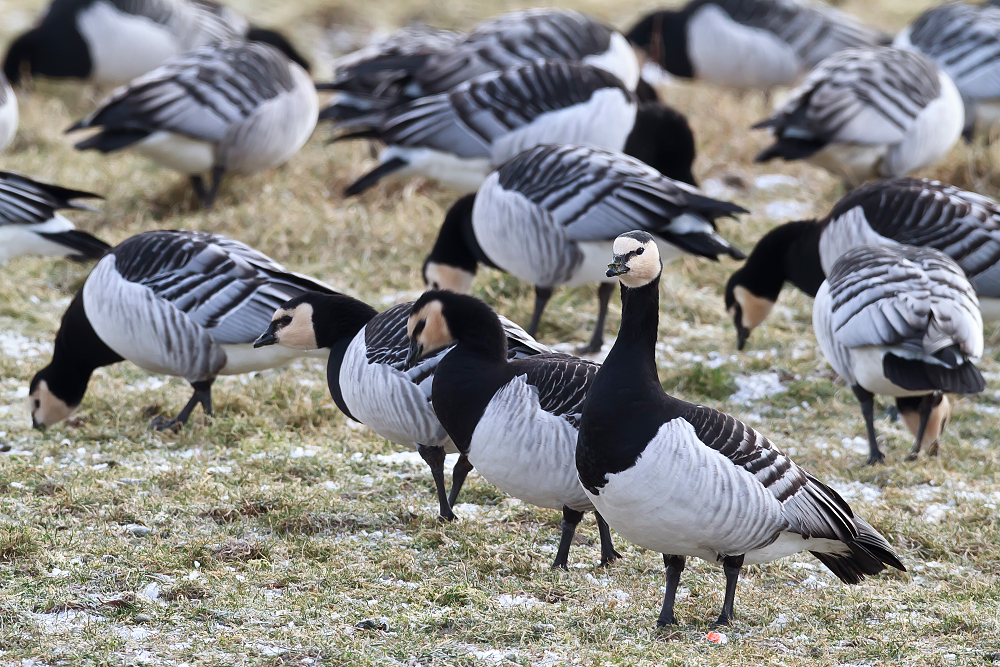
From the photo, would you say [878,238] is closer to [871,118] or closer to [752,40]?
[871,118]

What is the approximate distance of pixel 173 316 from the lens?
5484 millimetres

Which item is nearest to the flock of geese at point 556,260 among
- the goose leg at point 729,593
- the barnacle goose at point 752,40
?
the goose leg at point 729,593

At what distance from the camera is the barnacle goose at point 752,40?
12.6 m

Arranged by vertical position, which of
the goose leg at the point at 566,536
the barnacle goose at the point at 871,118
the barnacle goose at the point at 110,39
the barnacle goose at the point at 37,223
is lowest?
the barnacle goose at the point at 110,39

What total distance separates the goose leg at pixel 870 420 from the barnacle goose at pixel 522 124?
3.09 m

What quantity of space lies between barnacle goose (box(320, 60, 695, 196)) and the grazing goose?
3.87 ft

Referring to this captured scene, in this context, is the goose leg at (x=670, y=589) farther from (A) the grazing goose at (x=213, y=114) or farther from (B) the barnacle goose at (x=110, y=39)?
(B) the barnacle goose at (x=110, y=39)

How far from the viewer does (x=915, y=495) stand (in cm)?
507

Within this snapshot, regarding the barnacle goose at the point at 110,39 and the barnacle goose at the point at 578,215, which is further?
the barnacle goose at the point at 110,39

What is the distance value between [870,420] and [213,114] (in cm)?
551

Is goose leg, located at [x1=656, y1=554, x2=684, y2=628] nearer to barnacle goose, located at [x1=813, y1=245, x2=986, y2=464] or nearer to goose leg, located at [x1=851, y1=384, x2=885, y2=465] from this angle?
barnacle goose, located at [x1=813, y1=245, x2=986, y2=464]

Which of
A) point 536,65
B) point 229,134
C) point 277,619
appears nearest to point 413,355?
point 277,619

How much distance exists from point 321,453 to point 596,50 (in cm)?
564

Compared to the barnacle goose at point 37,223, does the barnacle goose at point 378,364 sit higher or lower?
higher
